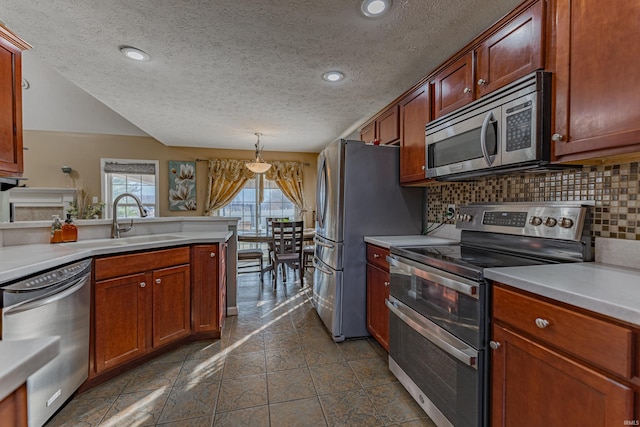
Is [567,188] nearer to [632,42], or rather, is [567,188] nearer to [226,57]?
[632,42]

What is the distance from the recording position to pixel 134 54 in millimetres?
2262

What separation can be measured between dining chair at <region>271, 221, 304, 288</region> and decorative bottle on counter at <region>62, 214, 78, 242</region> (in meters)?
2.14

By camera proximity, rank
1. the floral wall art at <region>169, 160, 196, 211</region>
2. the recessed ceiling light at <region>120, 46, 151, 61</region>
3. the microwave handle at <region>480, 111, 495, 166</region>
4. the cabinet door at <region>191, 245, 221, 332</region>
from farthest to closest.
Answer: the floral wall art at <region>169, 160, 196, 211</region>, the cabinet door at <region>191, 245, 221, 332</region>, the recessed ceiling light at <region>120, 46, 151, 61</region>, the microwave handle at <region>480, 111, 495, 166</region>

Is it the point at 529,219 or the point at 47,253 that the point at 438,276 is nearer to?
the point at 529,219

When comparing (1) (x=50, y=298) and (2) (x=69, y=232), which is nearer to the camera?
(1) (x=50, y=298)

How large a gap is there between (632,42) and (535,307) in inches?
38.4

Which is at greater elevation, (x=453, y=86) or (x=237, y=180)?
(x=453, y=86)

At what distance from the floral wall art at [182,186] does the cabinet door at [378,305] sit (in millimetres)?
4475

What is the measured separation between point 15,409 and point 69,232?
7.15ft

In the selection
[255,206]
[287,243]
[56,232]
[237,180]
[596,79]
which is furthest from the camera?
[255,206]

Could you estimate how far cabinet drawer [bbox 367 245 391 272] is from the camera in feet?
6.98

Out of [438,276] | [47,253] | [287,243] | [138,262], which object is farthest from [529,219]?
[287,243]

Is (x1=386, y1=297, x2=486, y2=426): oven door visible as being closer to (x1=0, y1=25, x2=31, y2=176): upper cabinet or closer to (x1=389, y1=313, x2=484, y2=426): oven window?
(x1=389, y1=313, x2=484, y2=426): oven window

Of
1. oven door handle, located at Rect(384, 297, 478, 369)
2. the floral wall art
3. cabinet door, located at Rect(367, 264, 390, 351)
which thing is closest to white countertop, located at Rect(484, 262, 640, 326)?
oven door handle, located at Rect(384, 297, 478, 369)
